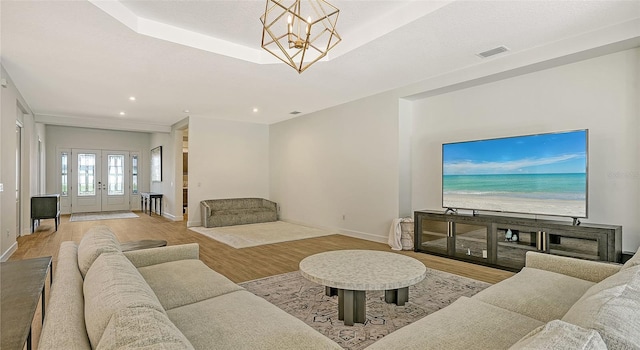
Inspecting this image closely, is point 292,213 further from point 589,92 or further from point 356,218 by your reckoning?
point 589,92

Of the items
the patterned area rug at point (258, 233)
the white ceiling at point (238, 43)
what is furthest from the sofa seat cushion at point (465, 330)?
the patterned area rug at point (258, 233)

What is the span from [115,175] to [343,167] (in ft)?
29.5

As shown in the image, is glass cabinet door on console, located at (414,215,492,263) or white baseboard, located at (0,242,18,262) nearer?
glass cabinet door on console, located at (414,215,492,263)

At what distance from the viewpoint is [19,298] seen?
1457 millimetres

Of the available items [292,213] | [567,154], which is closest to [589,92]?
[567,154]

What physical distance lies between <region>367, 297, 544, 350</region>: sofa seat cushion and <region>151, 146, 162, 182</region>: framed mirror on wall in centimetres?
1015

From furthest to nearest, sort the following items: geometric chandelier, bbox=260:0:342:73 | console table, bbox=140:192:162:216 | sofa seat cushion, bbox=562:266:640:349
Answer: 1. console table, bbox=140:192:162:216
2. geometric chandelier, bbox=260:0:342:73
3. sofa seat cushion, bbox=562:266:640:349

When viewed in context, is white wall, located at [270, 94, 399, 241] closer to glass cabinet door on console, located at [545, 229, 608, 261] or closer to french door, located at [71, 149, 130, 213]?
glass cabinet door on console, located at [545, 229, 608, 261]

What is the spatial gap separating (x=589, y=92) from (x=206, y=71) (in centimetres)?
492

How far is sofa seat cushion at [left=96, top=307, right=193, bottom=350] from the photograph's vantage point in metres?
0.80

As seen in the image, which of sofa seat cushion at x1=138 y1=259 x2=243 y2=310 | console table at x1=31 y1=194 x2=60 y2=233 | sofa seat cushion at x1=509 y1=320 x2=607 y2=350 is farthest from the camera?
console table at x1=31 y1=194 x2=60 y2=233

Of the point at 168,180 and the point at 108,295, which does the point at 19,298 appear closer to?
the point at 108,295

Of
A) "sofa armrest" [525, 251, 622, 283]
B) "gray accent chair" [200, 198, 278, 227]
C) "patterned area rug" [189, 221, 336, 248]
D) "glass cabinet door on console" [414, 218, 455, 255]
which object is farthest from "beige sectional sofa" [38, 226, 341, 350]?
"gray accent chair" [200, 198, 278, 227]

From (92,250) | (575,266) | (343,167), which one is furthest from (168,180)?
(575,266)
